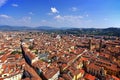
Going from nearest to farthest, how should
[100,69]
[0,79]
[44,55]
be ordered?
[0,79], [100,69], [44,55]

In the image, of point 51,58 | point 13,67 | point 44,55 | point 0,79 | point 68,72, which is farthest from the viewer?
point 44,55

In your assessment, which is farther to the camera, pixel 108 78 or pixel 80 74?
pixel 80 74

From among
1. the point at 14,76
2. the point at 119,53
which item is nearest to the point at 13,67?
the point at 14,76

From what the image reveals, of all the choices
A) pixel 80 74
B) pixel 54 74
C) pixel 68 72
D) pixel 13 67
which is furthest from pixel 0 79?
pixel 80 74

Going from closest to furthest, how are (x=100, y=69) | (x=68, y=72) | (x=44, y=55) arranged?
(x=68, y=72)
(x=100, y=69)
(x=44, y=55)

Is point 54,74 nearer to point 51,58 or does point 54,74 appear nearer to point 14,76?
point 14,76

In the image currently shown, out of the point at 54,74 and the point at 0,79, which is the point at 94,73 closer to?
the point at 54,74

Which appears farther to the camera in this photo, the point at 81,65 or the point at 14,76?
the point at 81,65

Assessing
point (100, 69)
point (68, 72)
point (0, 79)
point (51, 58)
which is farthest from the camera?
point (51, 58)
